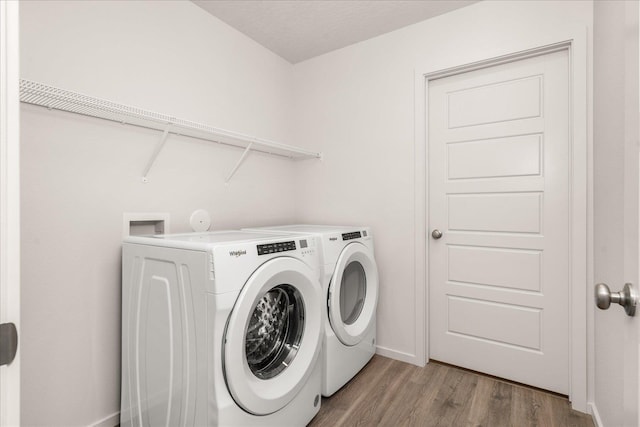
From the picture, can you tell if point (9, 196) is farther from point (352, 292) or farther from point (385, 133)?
point (385, 133)

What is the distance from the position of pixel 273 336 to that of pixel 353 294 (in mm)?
734

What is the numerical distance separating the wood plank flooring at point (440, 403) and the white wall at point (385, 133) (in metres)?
0.28

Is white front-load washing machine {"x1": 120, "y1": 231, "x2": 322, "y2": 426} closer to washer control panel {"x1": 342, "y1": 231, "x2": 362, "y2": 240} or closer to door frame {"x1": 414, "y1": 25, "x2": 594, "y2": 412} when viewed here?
washer control panel {"x1": 342, "y1": 231, "x2": 362, "y2": 240}

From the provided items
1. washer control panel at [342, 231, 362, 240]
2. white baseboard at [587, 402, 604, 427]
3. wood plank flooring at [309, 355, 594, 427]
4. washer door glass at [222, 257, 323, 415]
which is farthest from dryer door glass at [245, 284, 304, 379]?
white baseboard at [587, 402, 604, 427]

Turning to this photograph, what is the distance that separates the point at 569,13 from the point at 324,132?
5.42ft

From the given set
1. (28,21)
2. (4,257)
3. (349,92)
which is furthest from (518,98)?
(28,21)

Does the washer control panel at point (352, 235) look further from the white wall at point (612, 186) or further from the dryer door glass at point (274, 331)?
the white wall at point (612, 186)

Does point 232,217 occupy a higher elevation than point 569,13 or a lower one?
lower

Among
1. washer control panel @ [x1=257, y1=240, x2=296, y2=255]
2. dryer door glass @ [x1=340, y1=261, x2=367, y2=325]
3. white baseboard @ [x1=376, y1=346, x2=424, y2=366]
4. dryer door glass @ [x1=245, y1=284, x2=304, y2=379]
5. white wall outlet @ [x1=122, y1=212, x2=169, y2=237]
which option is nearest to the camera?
washer control panel @ [x1=257, y1=240, x2=296, y2=255]

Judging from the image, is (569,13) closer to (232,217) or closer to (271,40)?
(271,40)

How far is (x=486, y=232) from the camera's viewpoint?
A: 6.72ft

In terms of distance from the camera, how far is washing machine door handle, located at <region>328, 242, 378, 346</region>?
1.80 meters

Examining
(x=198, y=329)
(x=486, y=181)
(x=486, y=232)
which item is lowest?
(x=198, y=329)

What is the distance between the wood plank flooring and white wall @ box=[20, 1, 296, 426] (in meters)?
1.18
